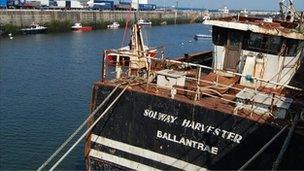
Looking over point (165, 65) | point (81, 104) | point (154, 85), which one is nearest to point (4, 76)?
point (81, 104)

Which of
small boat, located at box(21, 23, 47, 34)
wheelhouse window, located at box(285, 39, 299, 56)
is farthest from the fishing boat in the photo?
small boat, located at box(21, 23, 47, 34)

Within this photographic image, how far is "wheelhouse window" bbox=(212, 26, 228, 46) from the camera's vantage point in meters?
15.0

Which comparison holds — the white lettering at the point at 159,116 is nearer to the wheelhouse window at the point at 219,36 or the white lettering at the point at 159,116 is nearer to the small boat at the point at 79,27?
the wheelhouse window at the point at 219,36

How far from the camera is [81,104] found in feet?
96.2

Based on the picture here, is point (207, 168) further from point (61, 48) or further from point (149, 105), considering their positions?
point (61, 48)

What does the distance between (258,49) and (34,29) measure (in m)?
68.1

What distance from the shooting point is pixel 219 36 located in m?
15.2

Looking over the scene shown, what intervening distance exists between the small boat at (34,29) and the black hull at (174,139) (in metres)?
66.6

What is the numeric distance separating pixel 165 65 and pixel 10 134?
11.1m

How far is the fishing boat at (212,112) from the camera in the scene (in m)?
11.2

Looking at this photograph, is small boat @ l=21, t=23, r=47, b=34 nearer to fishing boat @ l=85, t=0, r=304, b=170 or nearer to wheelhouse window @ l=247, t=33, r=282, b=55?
fishing boat @ l=85, t=0, r=304, b=170

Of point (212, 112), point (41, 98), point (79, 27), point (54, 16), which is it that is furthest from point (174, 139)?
point (54, 16)

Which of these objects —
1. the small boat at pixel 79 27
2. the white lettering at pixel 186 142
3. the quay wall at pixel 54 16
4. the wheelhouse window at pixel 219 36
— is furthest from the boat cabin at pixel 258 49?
the small boat at pixel 79 27

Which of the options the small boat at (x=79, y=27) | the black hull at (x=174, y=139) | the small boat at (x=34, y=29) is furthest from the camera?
the small boat at (x=79, y=27)
